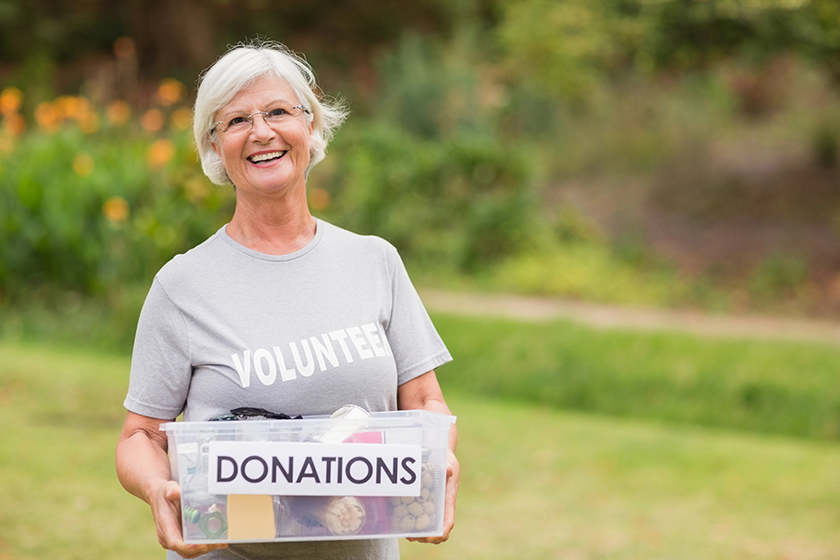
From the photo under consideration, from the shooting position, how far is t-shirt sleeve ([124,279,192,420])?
2043 millimetres

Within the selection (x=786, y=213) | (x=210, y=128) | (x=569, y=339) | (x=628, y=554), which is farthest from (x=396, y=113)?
(x=210, y=128)

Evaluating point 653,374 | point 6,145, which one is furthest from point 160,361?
point 6,145

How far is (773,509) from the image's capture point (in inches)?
227

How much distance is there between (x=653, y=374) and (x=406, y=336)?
19.7 ft

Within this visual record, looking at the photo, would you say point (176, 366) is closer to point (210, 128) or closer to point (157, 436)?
point (157, 436)

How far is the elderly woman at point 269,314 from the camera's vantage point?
2.04 meters

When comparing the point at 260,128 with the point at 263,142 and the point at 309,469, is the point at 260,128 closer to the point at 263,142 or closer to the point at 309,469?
the point at 263,142

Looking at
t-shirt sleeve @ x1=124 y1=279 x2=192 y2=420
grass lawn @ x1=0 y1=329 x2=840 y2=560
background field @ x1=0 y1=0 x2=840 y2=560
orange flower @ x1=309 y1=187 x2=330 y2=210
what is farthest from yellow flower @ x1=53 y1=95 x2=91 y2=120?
t-shirt sleeve @ x1=124 y1=279 x2=192 y2=420

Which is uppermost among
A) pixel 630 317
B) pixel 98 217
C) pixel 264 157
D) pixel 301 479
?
pixel 98 217

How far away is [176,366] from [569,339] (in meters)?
6.57

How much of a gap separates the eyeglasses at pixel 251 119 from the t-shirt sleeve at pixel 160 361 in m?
0.39

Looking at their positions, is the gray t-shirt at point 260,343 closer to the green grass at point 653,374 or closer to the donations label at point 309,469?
the donations label at point 309,469

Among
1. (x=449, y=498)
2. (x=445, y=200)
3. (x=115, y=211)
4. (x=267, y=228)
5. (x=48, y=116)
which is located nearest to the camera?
(x=449, y=498)

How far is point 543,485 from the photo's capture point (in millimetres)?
6062
